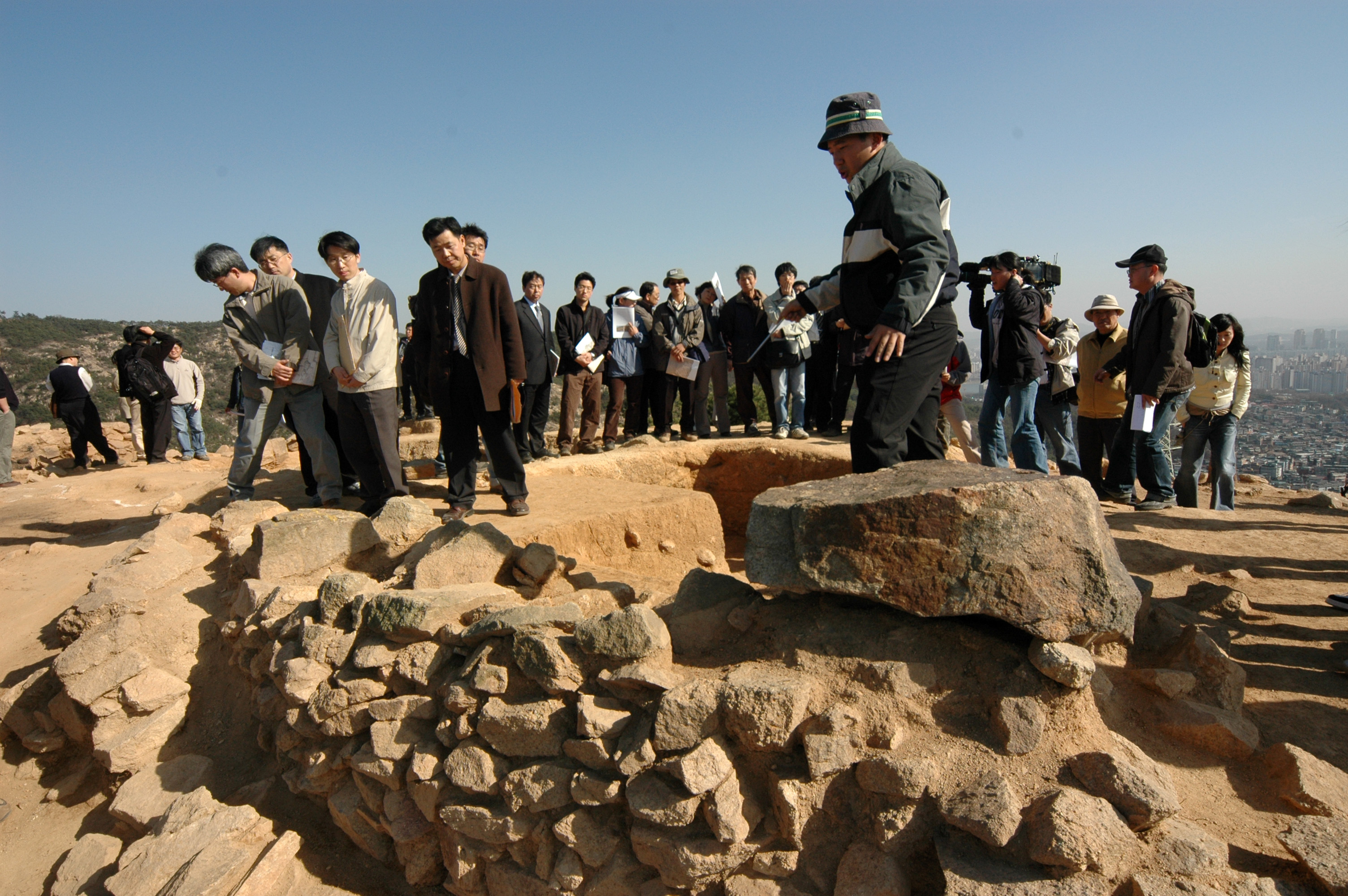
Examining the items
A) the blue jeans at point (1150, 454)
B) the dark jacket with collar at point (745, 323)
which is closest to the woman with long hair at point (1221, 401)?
the blue jeans at point (1150, 454)

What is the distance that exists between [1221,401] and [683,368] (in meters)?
4.37

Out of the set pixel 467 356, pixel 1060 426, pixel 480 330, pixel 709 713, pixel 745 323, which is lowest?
pixel 709 713

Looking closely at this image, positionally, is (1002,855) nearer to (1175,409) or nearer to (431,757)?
(431,757)

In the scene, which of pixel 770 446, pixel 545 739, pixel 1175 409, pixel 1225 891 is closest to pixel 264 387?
pixel 545 739

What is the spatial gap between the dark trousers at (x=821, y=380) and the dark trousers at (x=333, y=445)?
4.44 metres

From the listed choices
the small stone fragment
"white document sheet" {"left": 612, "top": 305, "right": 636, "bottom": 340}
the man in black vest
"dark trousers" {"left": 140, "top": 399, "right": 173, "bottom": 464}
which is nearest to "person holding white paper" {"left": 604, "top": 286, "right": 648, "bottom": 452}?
"white document sheet" {"left": 612, "top": 305, "right": 636, "bottom": 340}

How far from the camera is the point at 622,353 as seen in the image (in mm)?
7484

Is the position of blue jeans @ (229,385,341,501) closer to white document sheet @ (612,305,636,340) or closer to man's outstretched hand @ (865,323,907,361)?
white document sheet @ (612,305,636,340)

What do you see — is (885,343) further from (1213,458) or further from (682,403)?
(682,403)

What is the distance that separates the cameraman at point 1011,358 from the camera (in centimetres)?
542

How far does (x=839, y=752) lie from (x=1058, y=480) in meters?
1.06

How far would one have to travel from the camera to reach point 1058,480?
228 centimetres

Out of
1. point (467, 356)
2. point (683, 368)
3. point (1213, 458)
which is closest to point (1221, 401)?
point (1213, 458)

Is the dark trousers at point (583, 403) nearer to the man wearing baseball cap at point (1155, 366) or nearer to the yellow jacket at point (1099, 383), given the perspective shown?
the yellow jacket at point (1099, 383)
